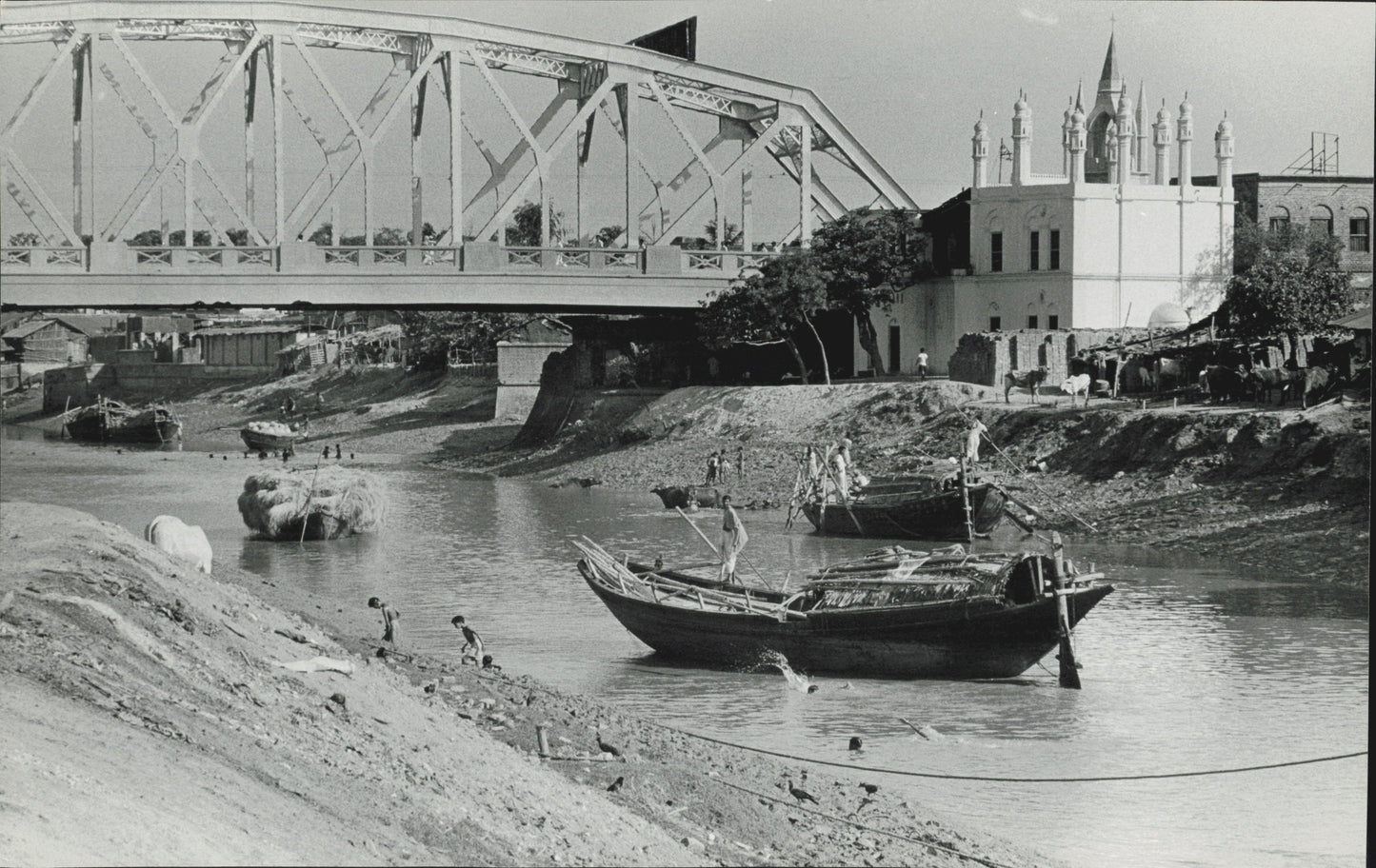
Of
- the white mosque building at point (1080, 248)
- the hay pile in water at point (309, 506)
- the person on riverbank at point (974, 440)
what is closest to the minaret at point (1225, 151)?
the white mosque building at point (1080, 248)

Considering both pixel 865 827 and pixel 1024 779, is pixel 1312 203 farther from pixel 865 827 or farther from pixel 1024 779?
pixel 865 827

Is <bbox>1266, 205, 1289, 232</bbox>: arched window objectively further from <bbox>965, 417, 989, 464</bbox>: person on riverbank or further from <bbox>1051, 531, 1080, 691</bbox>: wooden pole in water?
<bbox>1051, 531, 1080, 691</bbox>: wooden pole in water

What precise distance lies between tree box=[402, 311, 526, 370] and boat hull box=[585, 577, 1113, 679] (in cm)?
2438

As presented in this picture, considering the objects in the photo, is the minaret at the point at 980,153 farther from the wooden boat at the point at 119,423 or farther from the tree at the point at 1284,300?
the wooden boat at the point at 119,423

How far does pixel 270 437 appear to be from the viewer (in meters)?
30.1

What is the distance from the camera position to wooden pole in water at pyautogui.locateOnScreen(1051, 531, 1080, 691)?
11.7 m

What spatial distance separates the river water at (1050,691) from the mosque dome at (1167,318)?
929 centimetres

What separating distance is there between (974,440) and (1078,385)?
5181mm

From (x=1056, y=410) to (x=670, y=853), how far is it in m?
16.8

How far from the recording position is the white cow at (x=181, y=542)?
43.1 ft

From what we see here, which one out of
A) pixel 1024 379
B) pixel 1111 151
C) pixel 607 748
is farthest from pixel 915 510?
pixel 1111 151

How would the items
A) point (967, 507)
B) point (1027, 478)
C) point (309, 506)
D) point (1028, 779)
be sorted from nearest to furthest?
point (1028, 779) → point (967, 507) → point (309, 506) → point (1027, 478)

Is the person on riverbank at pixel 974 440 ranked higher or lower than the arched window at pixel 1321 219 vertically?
lower

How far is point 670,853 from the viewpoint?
22.1ft
